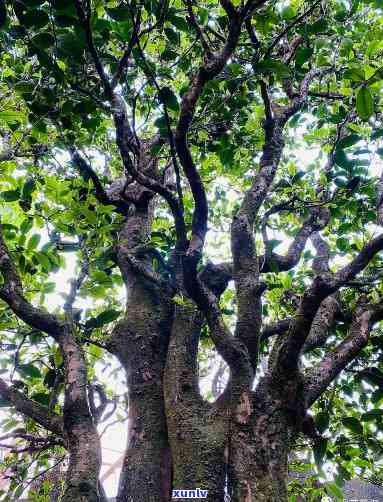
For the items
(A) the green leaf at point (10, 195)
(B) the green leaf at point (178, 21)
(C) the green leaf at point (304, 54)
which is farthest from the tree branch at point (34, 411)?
(C) the green leaf at point (304, 54)

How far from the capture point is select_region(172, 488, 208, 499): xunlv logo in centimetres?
157

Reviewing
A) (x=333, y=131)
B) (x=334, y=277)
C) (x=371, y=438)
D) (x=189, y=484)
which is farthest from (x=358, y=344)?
(x=333, y=131)

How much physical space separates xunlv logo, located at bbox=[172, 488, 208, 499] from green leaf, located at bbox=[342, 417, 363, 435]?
3.25 ft

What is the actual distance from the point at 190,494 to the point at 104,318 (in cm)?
103

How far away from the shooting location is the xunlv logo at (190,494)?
1.57m

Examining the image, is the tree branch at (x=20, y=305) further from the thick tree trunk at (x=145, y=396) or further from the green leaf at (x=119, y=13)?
the green leaf at (x=119, y=13)

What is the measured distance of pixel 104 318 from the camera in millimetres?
2305

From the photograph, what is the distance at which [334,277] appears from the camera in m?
1.67

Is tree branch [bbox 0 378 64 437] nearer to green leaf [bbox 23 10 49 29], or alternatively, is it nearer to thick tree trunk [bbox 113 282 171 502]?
thick tree trunk [bbox 113 282 171 502]

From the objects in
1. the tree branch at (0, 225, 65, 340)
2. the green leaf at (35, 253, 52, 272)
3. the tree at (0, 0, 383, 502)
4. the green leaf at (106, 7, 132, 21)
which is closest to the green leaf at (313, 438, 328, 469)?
the tree at (0, 0, 383, 502)

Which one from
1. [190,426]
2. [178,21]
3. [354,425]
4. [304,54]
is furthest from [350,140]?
[190,426]

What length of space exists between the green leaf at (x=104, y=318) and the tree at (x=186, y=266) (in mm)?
11

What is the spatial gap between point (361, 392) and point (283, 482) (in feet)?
5.12

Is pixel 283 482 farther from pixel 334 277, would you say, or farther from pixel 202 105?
pixel 202 105
